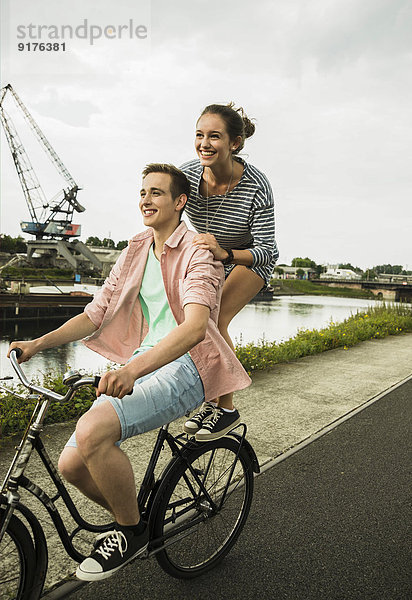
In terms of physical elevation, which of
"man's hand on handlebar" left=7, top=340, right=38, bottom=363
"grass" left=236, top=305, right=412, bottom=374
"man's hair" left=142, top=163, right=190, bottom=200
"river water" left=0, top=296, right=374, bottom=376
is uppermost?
"man's hair" left=142, top=163, right=190, bottom=200

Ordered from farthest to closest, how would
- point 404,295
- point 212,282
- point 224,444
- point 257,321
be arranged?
point 404,295, point 257,321, point 224,444, point 212,282

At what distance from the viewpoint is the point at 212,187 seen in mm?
2889

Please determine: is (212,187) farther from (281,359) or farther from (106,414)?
(281,359)

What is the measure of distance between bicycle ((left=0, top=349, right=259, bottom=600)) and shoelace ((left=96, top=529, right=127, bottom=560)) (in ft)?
0.24

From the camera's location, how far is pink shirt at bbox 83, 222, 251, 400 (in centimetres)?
215

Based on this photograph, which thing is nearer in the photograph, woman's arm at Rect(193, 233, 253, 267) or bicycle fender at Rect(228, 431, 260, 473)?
woman's arm at Rect(193, 233, 253, 267)

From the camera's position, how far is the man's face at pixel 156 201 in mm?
2234

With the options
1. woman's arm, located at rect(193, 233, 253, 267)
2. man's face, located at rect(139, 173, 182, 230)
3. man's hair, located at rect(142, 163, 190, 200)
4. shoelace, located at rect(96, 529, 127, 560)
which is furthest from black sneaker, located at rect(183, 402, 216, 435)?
man's hair, located at rect(142, 163, 190, 200)

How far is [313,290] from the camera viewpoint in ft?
270

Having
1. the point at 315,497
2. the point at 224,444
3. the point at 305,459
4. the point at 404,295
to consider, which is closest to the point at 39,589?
the point at 224,444

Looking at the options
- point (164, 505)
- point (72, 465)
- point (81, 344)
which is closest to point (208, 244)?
point (72, 465)

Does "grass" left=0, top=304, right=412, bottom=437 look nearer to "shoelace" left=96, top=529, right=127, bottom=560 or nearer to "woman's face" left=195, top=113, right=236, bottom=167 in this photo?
"shoelace" left=96, top=529, right=127, bottom=560

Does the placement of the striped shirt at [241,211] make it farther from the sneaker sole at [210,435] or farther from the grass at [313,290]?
the grass at [313,290]

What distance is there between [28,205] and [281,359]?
2923 inches
